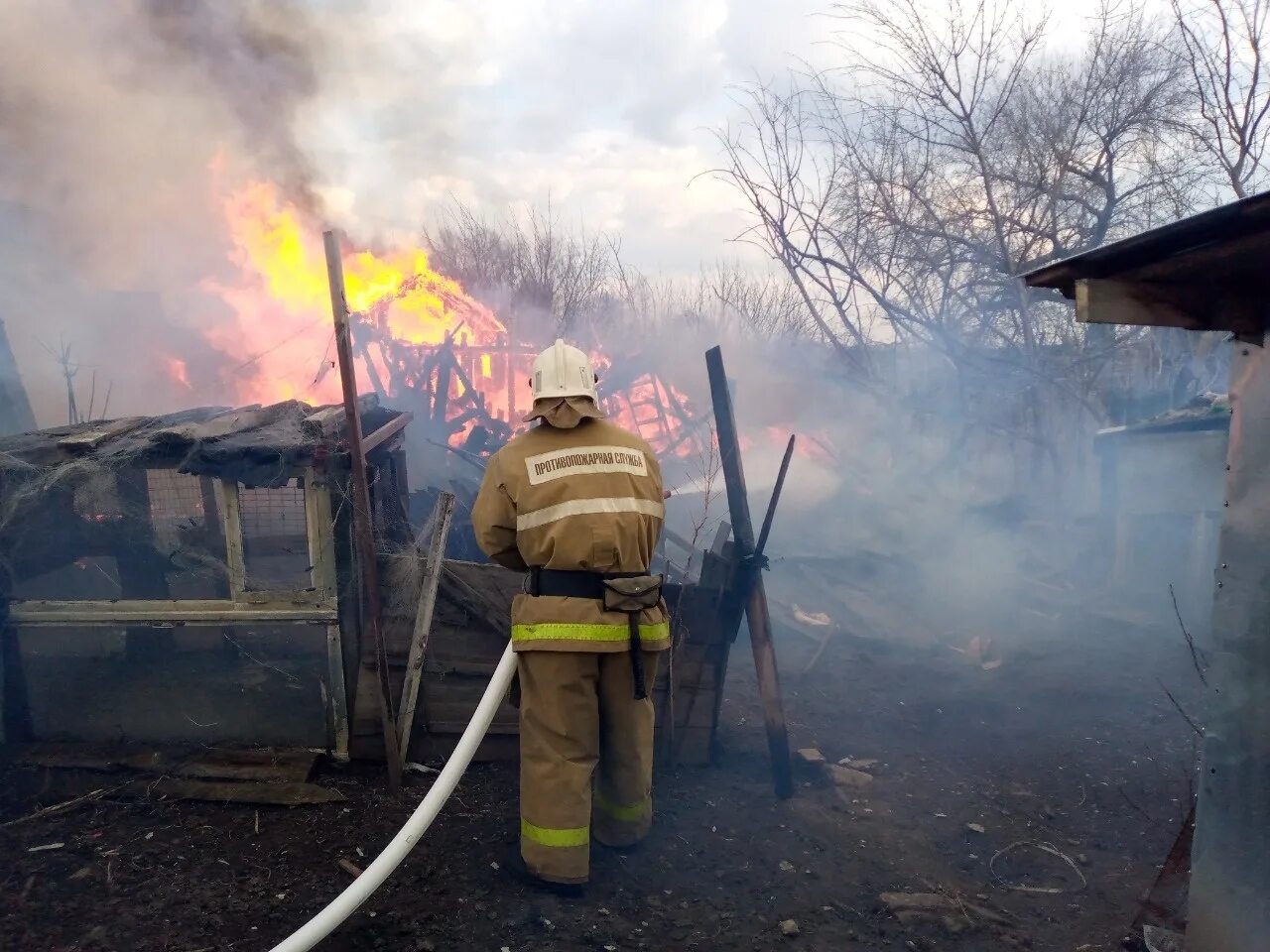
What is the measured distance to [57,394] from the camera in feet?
47.3

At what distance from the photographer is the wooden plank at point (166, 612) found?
4.56 m

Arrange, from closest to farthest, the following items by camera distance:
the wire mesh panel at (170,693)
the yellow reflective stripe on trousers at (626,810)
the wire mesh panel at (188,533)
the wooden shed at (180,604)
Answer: the yellow reflective stripe on trousers at (626,810) < the wooden shed at (180,604) < the wire mesh panel at (170,693) < the wire mesh panel at (188,533)

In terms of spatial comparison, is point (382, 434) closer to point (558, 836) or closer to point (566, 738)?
point (566, 738)

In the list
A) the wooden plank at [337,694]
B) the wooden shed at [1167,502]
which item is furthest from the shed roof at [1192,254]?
the wooden shed at [1167,502]

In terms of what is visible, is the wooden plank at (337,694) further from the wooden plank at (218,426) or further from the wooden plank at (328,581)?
the wooden plank at (218,426)

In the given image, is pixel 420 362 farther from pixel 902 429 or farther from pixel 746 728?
pixel 746 728

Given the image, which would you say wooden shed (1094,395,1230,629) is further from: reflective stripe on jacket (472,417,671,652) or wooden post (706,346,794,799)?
reflective stripe on jacket (472,417,671,652)

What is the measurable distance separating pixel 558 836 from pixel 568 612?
1.02 m

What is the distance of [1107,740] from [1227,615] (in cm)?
353

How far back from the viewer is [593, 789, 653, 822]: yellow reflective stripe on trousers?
12.8ft

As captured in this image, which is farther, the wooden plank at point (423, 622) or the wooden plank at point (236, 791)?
the wooden plank at point (423, 622)

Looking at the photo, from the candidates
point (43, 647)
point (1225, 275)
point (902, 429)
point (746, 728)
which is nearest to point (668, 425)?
point (902, 429)

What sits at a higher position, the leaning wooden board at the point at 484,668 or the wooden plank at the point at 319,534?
the wooden plank at the point at 319,534

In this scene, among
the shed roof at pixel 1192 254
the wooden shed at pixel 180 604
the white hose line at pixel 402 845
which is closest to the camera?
the shed roof at pixel 1192 254
